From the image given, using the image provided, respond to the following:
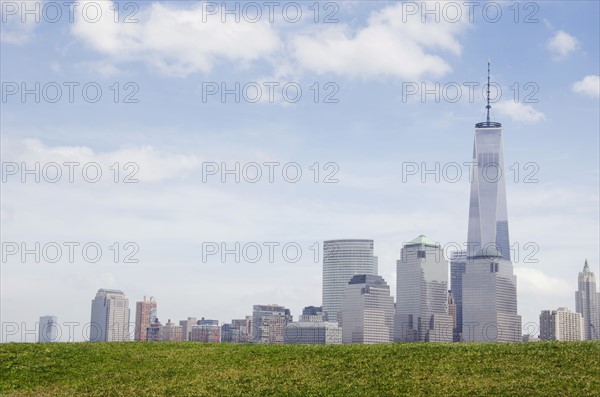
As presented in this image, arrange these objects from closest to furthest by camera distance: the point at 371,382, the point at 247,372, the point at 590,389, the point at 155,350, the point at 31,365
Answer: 1. the point at 590,389
2. the point at 371,382
3. the point at 247,372
4. the point at 31,365
5. the point at 155,350

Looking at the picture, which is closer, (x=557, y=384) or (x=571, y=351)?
(x=557, y=384)

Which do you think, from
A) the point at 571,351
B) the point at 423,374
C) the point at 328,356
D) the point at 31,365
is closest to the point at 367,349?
the point at 328,356

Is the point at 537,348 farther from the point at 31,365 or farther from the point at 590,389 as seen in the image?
the point at 31,365

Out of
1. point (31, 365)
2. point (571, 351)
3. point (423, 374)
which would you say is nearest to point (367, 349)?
point (423, 374)

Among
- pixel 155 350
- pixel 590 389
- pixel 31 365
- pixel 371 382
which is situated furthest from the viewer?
pixel 155 350

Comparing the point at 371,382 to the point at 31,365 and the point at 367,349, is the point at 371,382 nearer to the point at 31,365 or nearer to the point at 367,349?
the point at 367,349

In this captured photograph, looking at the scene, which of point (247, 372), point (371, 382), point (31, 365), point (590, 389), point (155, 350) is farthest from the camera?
point (155, 350)
